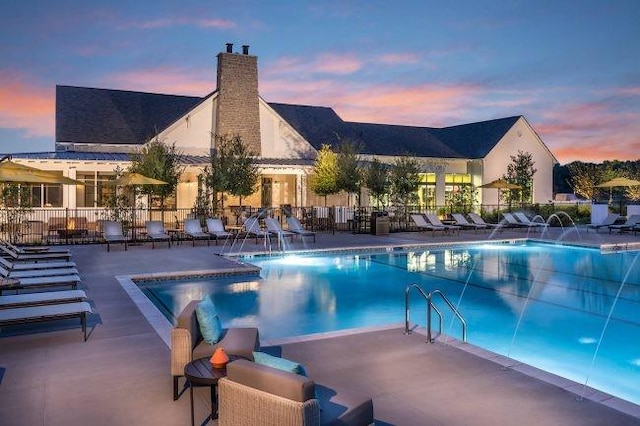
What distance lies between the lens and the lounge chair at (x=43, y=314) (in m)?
6.76

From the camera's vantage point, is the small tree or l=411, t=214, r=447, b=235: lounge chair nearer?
the small tree

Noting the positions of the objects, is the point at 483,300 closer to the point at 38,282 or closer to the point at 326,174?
the point at 38,282

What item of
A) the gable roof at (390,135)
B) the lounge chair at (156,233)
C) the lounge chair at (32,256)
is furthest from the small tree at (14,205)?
the gable roof at (390,135)

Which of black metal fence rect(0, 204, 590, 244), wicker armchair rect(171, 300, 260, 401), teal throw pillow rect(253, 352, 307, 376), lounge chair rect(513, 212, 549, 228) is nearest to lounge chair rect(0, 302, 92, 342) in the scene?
wicker armchair rect(171, 300, 260, 401)

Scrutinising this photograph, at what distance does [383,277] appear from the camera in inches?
571

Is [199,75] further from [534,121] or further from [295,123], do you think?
[534,121]

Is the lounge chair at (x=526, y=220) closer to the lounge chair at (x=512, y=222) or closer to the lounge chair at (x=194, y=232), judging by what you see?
the lounge chair at (x=512, y=222)

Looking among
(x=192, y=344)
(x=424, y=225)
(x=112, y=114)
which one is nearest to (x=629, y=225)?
(x=424, y=225)

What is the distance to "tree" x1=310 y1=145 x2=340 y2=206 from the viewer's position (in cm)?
2611

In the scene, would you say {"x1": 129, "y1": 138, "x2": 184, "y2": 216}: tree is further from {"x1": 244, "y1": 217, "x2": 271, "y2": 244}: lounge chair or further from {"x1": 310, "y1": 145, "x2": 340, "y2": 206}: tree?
{"x1": 310, "y1": 145, "x2": 340, "y2": 206}: tree

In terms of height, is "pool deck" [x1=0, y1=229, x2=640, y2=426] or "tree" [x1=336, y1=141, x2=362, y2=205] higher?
"tree" [x1=336, y1=141, x2=362, y2=205]

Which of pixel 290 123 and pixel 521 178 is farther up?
pixel 290 123

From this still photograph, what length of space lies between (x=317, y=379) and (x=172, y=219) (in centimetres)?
2253

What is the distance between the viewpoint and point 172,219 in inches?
1062
